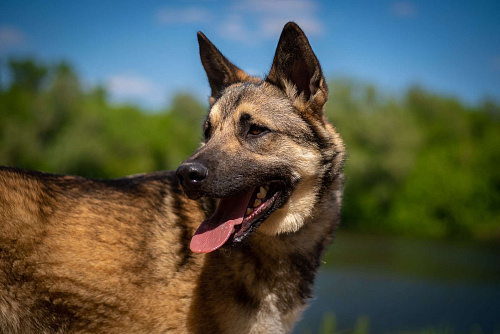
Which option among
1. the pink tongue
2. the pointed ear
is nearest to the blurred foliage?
the pointed ear

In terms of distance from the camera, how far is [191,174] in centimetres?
296

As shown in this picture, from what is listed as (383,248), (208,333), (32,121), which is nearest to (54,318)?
(208,333)

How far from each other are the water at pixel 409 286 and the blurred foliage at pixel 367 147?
1.49 meters

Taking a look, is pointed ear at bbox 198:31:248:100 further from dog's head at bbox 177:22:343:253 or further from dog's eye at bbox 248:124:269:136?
dog's eye at bbox 248:124:269:136

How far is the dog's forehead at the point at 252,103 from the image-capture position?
3.61 meters

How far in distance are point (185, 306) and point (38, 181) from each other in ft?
5.44

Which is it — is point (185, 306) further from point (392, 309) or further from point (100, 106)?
point (100, 106)

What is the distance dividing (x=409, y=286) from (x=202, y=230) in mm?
16168

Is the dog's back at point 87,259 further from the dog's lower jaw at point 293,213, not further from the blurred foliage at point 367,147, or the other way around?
the blurred foliage at point 367,147

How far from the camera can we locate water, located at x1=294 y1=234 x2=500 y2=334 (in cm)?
1334

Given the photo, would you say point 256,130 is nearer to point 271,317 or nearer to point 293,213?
point 293,213

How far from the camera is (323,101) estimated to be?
375 cm

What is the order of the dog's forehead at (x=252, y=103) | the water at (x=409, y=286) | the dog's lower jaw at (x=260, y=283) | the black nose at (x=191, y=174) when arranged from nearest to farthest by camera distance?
the black nose at (x=191, y=174) → the dog's lower jaw at (x=260, y=283) → the dog's forehead at (x=252, y=103) → the water at (x=409, y=286)

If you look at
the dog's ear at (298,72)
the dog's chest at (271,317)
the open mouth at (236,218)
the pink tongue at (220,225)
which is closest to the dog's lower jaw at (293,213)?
the open mouth at (236,218)
